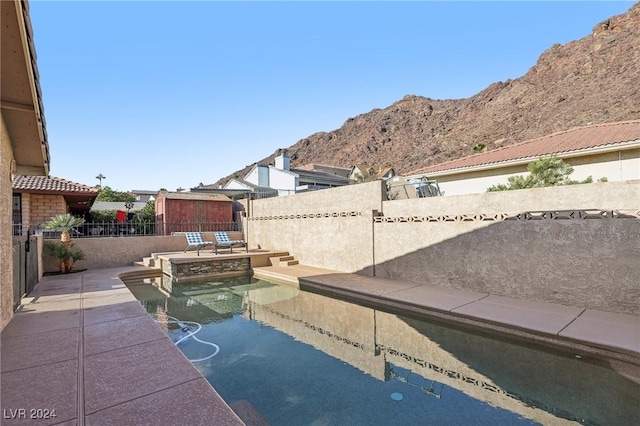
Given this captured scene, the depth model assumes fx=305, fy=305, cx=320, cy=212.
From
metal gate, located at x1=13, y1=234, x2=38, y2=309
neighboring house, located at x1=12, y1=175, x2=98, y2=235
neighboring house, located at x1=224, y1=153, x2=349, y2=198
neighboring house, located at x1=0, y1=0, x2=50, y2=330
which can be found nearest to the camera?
neighboring house, located at x1=0, y1=0, x2=50, y2=330

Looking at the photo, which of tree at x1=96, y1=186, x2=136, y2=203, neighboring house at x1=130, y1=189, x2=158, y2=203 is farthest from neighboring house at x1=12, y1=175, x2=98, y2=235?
neighboring house at x1=130, y1=189, x2=158, y2=203

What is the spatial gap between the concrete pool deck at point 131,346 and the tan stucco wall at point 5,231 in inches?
12.8

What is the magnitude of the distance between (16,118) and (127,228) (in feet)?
35.6

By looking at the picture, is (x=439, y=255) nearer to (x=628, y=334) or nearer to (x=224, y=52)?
(x=628, y=334)

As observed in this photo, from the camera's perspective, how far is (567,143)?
1321 centimetres

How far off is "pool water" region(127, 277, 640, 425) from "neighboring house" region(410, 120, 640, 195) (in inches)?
399

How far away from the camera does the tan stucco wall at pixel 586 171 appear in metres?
10.8

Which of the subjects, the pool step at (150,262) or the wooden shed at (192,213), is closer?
the pool step at (150,262)

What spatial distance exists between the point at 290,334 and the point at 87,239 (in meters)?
11.0

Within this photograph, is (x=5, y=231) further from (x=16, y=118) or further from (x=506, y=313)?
(x=506, y=313)

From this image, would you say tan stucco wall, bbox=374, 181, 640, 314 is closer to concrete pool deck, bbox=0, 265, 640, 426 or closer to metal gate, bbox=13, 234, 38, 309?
concrete pool deck, bbox=0, 265, 640, 426

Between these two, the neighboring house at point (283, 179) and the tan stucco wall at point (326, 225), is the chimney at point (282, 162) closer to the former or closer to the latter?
the neighboring house at point (283, 179)

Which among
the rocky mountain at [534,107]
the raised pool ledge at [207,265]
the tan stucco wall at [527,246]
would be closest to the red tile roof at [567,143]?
the tan stucco wall at [527,246]

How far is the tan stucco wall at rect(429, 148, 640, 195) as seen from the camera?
10797mm
